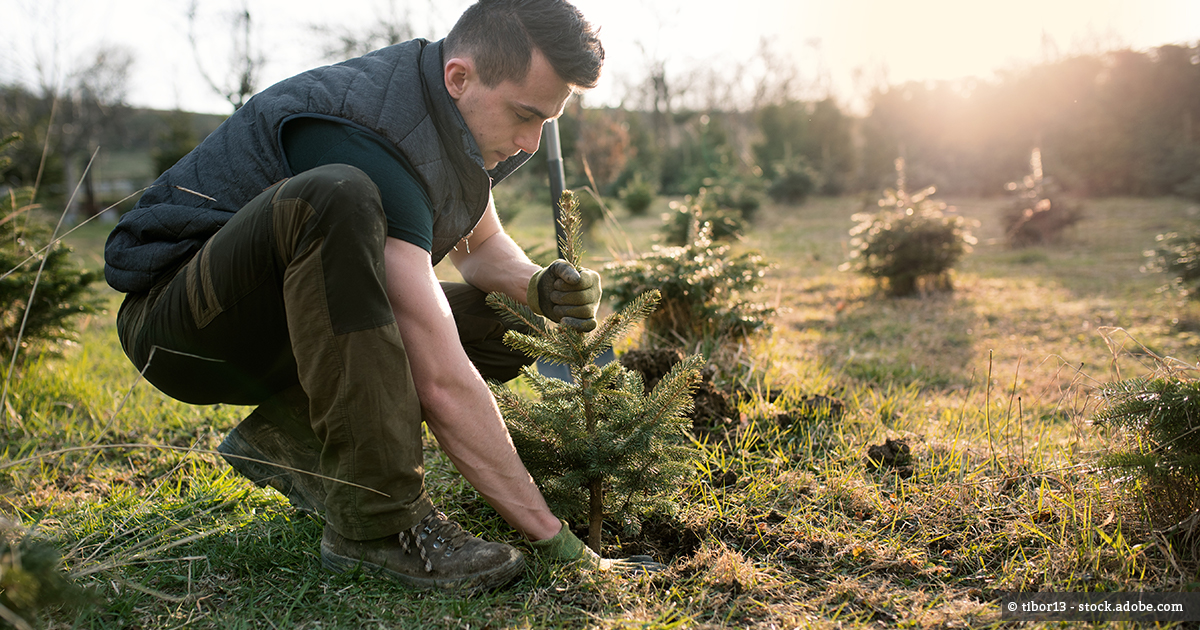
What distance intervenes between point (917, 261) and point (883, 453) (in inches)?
165

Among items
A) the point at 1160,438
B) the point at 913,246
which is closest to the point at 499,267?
the point at 1160,438

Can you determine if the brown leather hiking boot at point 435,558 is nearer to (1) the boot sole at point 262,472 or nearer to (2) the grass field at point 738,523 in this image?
(2) the grass field at point 738,523

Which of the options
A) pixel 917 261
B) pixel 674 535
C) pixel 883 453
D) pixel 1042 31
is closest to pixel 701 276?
pixel 883 453

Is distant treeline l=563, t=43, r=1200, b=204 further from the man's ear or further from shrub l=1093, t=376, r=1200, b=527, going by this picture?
shrub l=1093, t=376, r=1200, b=527

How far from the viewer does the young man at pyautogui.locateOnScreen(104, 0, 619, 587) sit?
1.51 m

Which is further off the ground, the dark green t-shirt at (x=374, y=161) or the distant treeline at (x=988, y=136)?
the distant treeline at (x=988, y=136)

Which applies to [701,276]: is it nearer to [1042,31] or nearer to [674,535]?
[674,535]

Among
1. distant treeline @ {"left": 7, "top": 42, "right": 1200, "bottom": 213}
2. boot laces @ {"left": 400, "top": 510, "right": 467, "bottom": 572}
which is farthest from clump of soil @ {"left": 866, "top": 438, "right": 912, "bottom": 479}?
distant treeline @ {"left": 7, "top": 42, "right": 1200, "bottom": 213}

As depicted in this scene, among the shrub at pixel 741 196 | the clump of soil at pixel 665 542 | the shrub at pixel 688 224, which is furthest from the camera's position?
the shrub at pixel 741 196

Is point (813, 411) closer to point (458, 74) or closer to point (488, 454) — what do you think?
point (488, 454)

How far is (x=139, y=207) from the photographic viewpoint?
1.83m

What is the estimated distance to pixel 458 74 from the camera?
1.80m

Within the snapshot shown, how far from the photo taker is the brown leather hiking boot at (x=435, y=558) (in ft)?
5.24

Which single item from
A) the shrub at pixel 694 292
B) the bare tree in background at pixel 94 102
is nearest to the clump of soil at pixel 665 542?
the shrub at pixel 694 292
